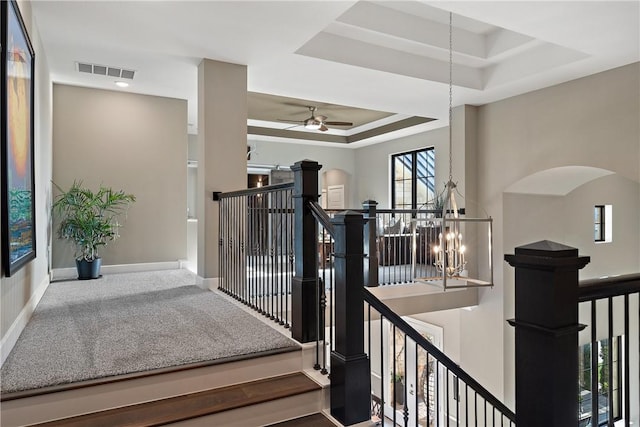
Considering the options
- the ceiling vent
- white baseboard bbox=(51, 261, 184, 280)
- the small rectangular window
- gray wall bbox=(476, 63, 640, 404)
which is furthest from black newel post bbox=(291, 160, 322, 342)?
the small rectangular window

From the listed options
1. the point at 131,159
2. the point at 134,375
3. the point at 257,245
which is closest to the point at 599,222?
the point at 257,245

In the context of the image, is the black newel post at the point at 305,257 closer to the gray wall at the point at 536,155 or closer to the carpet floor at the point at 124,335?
the carpet floor at the point at 124,335

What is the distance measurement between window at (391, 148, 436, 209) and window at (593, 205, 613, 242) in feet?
9.49

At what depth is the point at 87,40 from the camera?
3924 millimetres

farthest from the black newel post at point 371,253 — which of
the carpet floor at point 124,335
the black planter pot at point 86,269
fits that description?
the black planter pot at point 86,269

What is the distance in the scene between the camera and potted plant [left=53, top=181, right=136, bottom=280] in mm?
4816

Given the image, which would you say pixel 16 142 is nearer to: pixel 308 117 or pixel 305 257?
pixel 305 257

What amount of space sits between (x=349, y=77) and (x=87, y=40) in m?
2.78

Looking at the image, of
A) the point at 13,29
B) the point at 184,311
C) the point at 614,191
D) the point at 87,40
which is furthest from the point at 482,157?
the point at 13,29

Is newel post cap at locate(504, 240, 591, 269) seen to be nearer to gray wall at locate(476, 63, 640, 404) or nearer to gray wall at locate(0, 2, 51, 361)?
gray wall at locate(0, 2, 51, 361)

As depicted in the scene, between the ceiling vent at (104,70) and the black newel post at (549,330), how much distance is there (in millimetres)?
4901

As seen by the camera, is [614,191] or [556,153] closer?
[556,153]

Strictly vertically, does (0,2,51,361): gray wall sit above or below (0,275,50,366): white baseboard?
above

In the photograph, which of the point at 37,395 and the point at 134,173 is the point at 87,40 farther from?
the point at 37,395
